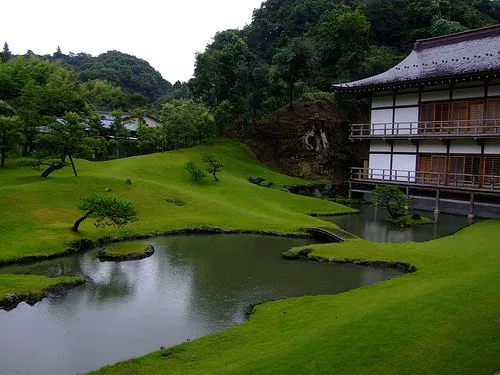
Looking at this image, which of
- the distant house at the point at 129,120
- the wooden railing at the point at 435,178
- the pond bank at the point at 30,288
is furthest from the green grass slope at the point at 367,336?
the distant house at the point at 129,120

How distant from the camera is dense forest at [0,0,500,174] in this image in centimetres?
4022

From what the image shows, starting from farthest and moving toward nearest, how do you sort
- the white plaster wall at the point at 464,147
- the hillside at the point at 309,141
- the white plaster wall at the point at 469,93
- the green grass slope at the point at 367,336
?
the hillside at the point at 309,141, the white plaster wall at the point at 464,147, the white plaster wall at the point at 469,93, the green grass slope at the point at 367,336

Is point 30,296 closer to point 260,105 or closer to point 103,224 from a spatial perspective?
point 103,224

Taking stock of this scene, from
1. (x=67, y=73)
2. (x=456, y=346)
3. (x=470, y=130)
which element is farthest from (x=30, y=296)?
(x=67, y=73)

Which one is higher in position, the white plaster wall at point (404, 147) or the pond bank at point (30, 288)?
the white plaster wall at point (404, 147)

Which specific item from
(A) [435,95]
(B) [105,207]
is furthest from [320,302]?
(A) [435,95]

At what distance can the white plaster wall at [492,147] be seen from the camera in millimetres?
34188

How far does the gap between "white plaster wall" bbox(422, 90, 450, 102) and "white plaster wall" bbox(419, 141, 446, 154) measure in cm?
362

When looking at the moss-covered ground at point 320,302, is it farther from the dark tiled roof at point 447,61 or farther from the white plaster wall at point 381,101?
the white plaster wall at point 381,101

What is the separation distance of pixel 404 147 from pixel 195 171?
1868 centimetres

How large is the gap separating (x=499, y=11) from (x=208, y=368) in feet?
294

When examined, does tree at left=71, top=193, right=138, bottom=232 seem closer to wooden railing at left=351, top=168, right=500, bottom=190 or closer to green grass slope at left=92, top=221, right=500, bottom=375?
green grass slope at left=92, top=221, right=500, bottom=375

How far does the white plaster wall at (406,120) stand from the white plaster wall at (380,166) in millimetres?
2863

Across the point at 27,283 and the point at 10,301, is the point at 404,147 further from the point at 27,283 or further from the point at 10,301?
the point at 10,301
